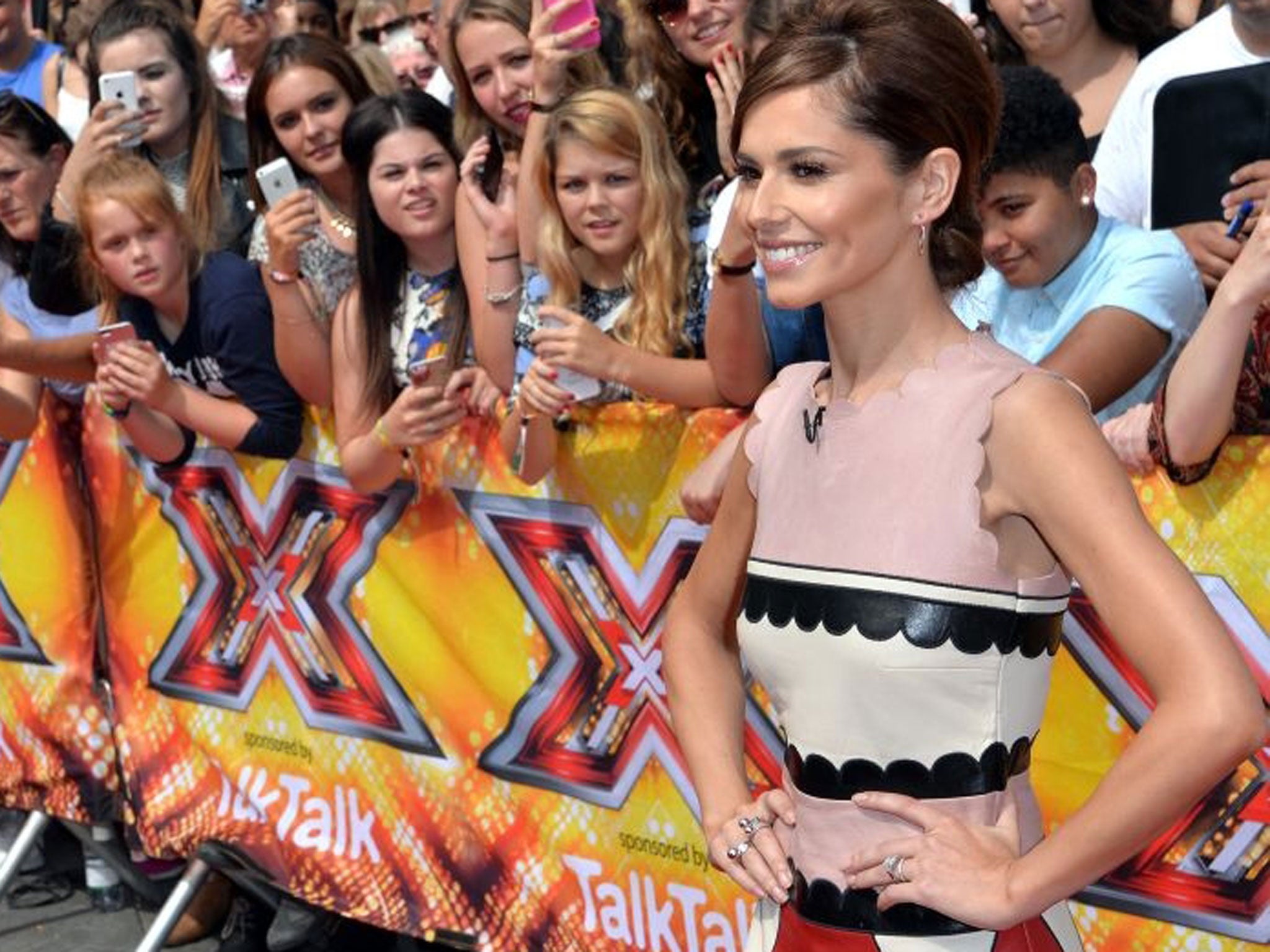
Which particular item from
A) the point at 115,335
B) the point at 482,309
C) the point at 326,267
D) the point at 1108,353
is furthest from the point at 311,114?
the point at 1108,353

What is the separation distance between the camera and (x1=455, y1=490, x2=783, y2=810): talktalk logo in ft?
14.0

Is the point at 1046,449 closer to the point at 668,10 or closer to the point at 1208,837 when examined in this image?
the point at 1208,837

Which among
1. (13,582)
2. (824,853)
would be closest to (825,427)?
(824,853)

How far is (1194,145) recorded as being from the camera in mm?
3639

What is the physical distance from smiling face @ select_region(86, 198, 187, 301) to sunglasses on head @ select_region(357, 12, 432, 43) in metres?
1.66

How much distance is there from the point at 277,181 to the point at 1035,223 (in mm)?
2104

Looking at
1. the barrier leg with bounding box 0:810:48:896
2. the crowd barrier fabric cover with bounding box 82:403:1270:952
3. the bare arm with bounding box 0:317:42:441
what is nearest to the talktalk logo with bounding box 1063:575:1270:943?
the crowd barrier fabric cover with bounding box 82:403:1270:952

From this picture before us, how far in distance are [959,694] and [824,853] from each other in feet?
0.99

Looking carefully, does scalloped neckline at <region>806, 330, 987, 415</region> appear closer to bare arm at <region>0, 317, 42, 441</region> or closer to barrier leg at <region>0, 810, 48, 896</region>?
bare arm at <region>0, 317, 42, 441</region>

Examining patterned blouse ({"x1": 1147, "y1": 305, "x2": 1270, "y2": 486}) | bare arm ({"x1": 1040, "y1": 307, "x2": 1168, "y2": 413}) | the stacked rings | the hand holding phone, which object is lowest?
the hand holding phone

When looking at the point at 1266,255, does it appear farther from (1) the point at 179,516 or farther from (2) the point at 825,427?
(1) the point at 179,516

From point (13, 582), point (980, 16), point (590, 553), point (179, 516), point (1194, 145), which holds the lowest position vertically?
point (13, 582)

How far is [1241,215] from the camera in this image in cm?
353

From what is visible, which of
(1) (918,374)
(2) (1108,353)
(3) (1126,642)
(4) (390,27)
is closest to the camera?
(3) (1126,642)
